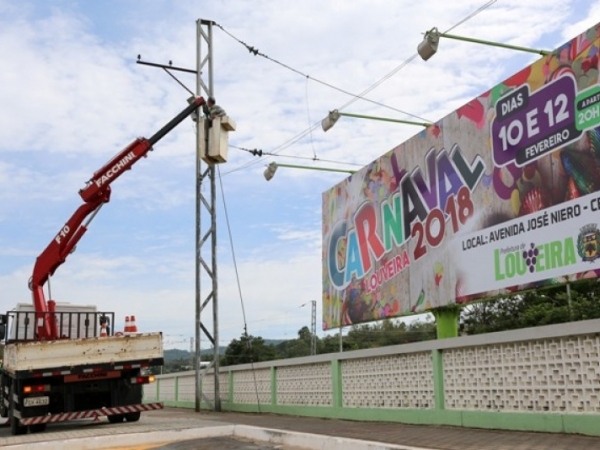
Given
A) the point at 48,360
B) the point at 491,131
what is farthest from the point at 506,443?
the point at 48,360

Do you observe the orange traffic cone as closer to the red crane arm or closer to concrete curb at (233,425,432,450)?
the red crane arm

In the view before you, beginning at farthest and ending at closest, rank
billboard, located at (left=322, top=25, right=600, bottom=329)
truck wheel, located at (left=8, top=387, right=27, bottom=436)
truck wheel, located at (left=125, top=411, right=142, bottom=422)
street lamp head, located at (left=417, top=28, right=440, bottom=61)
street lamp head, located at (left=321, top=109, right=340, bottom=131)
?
street lamp head, located at (left=321, top=109, right=340, bottom=131) < truck wheel, located at (left=125, top=411, right=142, bottom=422) < truck wheel, located at (left=8, top=387, right=27, bottom=436) < street lamp head, located at (left=417, top=28, right=440, bottom=61) < billboard, located at (left=322, top=25, right=600, bottom=329)

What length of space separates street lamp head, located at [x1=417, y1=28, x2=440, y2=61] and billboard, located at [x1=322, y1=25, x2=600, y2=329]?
1.15m

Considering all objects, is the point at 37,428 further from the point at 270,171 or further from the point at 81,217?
the point at 270,171

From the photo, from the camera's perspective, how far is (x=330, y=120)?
1655cm

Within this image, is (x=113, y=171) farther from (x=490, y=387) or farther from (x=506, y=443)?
(x=506, y=443)

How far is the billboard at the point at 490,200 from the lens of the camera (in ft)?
32.7

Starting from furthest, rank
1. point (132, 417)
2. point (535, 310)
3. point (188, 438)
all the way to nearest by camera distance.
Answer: point (535, 310), point (132, 417), point (188, 438)

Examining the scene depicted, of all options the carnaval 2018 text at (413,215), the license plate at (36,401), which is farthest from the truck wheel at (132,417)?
the carnaval 2018 text at (413,215)

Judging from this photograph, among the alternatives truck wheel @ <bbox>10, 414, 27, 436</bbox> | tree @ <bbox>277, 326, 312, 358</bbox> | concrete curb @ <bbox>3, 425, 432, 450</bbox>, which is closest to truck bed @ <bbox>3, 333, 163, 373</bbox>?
truck wheel @ <bbox>10, 414, 27, 436</bbox>

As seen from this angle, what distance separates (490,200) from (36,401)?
28.6 feet

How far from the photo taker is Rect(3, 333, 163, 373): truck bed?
1243 cm

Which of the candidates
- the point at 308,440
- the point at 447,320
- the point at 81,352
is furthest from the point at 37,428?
the point at 447,320

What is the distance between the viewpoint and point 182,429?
10383 mm
